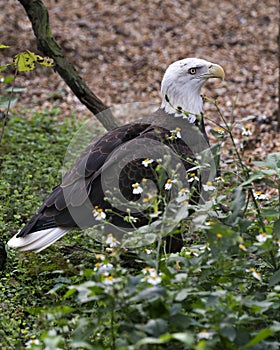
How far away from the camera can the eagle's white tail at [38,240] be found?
482cm

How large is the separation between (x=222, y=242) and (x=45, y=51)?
3.33 metres

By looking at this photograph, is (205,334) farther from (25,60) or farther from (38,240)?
(25,60)

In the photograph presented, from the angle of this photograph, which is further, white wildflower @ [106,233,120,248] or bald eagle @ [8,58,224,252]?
bald eagle @ [8,58,224,252]

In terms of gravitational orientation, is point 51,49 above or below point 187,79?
above

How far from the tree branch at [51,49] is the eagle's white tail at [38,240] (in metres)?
1.75

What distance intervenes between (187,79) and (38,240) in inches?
65.1

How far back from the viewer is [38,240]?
4832mm

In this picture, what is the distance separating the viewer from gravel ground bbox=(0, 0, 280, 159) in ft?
29.8

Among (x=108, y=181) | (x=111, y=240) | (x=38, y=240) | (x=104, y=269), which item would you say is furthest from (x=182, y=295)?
(x=38, y=240)

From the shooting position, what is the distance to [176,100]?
5.41 m

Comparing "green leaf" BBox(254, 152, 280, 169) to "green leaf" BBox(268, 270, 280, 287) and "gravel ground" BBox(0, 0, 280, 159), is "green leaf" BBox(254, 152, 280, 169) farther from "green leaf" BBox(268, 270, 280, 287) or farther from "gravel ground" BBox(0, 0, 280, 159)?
"gravel ground" BBox(0, 0, 280, 159)

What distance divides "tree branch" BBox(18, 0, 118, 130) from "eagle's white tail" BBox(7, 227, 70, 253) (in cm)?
175

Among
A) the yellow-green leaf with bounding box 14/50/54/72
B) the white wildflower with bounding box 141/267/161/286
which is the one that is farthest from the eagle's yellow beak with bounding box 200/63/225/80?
the white wildflower with bounding box 141/267/161/286

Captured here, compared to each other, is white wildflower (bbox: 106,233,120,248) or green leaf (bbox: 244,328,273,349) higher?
white wildflower (bbox: 106,233,120,248)
